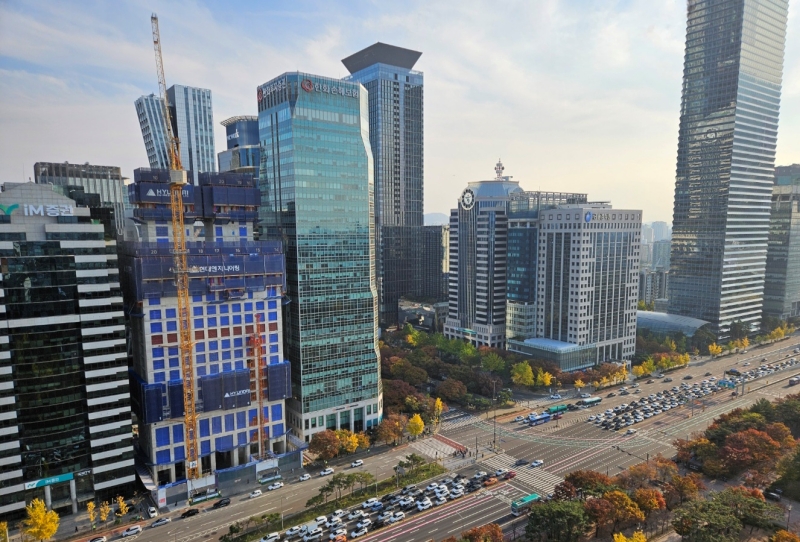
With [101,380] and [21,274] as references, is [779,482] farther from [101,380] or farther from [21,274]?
[21,274]

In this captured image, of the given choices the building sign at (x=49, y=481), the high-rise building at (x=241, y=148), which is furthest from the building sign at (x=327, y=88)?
the building sign at (x=49, y=481)

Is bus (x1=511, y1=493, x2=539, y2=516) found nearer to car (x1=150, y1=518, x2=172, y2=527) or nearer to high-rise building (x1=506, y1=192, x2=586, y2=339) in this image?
car (x1=150, y1=518, x2=172, y2=527)

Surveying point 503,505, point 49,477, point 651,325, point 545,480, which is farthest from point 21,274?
point 651,325

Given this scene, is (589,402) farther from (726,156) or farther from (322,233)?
(726,156)

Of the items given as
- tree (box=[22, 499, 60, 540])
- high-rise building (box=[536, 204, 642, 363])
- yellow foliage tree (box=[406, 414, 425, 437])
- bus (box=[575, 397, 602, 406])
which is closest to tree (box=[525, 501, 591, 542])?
yellow foliage tree (box=[406, 414, 425, 437])

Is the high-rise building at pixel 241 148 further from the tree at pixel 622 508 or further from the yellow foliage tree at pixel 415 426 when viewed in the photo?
the tree at pixel 622 508

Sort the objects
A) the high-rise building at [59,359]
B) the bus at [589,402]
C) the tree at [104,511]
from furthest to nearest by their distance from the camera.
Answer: the bus at [589,402] < the tree at [104,511] < the high-rise building at [59,359]
